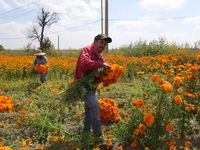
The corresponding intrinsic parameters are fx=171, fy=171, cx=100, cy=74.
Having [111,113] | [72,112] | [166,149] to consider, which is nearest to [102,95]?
[72,112]

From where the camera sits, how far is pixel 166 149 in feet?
7.78

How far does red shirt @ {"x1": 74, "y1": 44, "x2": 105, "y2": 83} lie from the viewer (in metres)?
2.30

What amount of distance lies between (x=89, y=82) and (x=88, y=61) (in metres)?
0.31

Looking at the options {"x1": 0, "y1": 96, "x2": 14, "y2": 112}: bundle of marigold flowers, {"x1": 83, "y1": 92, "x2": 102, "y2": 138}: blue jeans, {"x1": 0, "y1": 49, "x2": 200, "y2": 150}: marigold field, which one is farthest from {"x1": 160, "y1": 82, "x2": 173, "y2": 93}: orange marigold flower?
{"x1": 0, "y1": 96, "x2": 14, "y2": 112}: bundle of marigold flowers

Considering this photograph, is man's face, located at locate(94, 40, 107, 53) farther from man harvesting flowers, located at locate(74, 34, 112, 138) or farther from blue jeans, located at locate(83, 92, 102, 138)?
blue jeans, located at locate(83, 92, 102, 138)

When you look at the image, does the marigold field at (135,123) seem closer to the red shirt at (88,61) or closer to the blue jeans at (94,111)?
the blue jeans at (94,111)

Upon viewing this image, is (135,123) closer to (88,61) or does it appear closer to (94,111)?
(94,111)

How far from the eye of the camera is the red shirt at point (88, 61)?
2297 millimetres

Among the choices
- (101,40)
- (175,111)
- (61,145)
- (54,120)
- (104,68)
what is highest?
(101,40)

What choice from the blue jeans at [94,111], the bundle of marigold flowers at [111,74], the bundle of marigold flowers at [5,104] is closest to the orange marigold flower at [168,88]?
the bundle of marigold flowers at [111,74]

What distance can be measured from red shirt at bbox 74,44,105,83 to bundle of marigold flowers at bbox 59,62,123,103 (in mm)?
110

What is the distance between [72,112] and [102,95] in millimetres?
1501

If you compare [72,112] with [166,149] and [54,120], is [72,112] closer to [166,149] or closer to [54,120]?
[54,120]

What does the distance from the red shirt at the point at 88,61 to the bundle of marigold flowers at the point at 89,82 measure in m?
0.11
